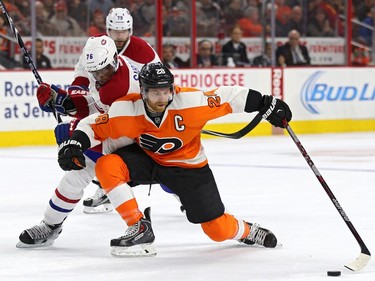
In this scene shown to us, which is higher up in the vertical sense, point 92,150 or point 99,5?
point 99,5

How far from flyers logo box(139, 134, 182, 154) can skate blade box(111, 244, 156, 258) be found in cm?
→ 41

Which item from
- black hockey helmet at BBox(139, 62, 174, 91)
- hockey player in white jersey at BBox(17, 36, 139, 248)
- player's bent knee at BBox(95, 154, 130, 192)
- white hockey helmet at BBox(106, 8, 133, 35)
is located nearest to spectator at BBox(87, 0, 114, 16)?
white hockey helmet at BBox(106, 8, 133, 35)

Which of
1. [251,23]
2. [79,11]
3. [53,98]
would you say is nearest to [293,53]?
[251,23]

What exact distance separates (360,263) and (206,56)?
8.01 m

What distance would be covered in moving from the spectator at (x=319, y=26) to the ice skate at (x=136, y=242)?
8810 mm

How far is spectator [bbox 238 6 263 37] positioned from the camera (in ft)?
40.7

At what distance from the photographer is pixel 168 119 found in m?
4.53

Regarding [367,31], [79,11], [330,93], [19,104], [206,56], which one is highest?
[79,11]

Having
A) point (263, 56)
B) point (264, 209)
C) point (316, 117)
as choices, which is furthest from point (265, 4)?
point (264, 209)

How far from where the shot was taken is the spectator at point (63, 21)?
10953mm

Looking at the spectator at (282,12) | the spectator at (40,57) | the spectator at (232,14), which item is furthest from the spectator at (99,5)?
the spectator at (282,12)

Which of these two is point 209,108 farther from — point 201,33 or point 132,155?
point 201,33

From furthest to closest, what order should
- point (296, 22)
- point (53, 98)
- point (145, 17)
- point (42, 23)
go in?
point (296, 22) → point (145, 17) → point (42, 23) → point (53, 98)

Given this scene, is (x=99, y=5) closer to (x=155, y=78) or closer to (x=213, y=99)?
(x=213, y=99)
